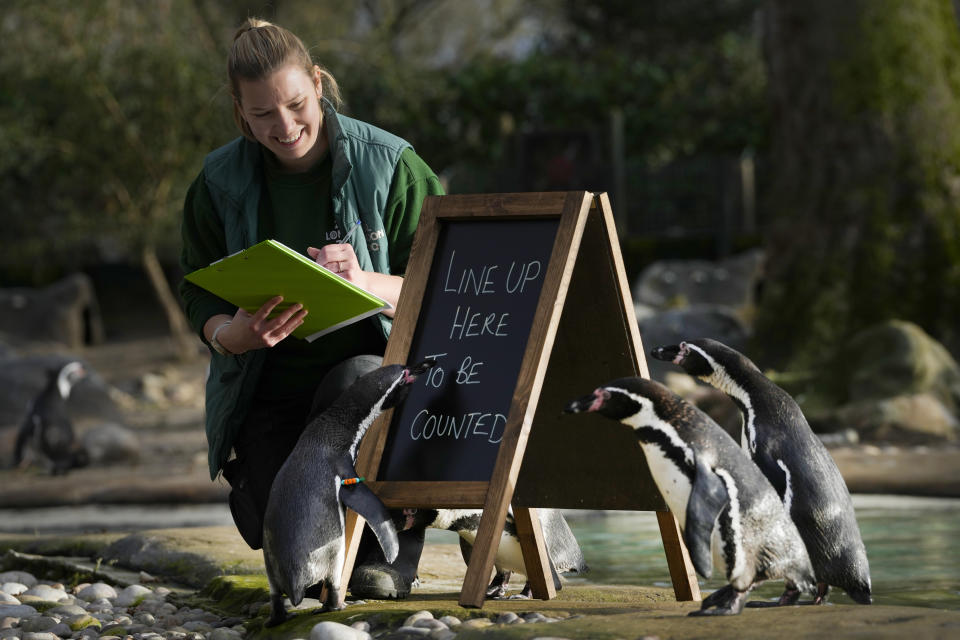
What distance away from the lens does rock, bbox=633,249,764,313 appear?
15.0 metres

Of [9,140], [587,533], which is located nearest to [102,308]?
[9,140]

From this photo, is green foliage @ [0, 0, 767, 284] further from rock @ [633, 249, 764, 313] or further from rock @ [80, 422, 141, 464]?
rock @ [80, 422, 141, 464]

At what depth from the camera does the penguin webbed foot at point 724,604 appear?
113 inches

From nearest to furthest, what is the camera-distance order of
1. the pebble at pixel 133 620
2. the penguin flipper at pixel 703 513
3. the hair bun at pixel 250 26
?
1. the penguin flipper at pixel 703 513
2. the pebble at pixel 133 620
3. the hair bun at pixel 250 26

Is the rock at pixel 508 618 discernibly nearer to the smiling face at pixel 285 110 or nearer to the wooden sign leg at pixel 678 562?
the wooden sign leg at pixel 678 562

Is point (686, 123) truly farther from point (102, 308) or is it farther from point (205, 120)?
point (102, 308)

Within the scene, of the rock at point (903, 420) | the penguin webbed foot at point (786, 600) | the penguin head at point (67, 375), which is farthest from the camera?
the penguin head at point (67, 375)

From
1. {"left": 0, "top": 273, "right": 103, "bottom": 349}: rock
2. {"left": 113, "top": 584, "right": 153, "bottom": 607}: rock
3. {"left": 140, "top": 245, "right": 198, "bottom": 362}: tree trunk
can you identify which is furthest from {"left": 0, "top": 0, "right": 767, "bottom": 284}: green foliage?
{"left": 113, "top": 584, "right": 153, "bottom": 607}: rock

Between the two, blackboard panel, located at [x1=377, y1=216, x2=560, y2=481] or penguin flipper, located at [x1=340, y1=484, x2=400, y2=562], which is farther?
blackboard panel, located at [x1=377, y1=216, x2=560, y2=481]

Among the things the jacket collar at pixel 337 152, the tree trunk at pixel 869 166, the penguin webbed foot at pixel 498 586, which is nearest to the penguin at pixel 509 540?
the penguin webbed foot at pixel 498 586

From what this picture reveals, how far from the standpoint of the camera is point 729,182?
1703 centimetres

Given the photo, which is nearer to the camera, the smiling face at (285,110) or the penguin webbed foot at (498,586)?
the smiling face at (285,110)

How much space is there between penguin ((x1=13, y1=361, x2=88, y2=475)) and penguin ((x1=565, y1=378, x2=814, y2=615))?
272 inches

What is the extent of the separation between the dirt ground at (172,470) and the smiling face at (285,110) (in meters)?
3.43
